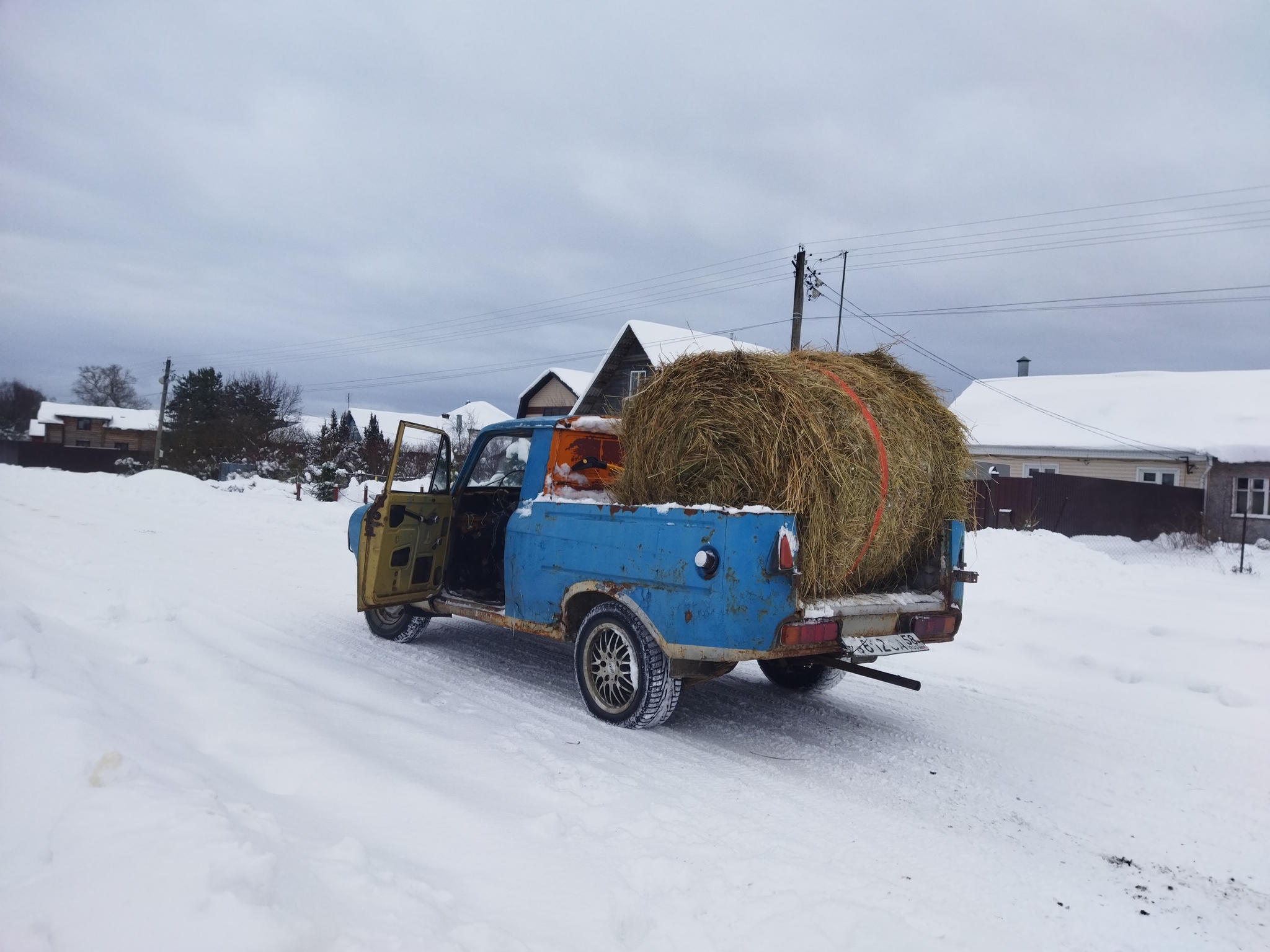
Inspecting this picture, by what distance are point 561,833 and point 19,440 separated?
4563cm

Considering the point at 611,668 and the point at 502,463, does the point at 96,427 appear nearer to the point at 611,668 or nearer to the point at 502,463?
the point at 502,463

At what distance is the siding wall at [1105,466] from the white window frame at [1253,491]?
87 centimetres

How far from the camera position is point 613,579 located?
5.15 m

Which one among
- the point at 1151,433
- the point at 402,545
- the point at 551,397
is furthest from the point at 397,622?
the point at 551,397

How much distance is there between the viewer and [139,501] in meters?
18.0

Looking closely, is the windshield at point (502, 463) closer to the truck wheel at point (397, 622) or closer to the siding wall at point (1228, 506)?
the truck wheel at point (397, 622)

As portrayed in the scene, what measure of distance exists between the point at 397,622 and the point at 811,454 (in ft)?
13.8

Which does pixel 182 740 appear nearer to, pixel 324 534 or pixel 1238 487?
pixel 324 534

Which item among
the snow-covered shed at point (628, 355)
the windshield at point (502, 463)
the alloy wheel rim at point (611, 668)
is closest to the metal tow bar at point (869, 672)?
the alloy wheel rim at point (611, 668)

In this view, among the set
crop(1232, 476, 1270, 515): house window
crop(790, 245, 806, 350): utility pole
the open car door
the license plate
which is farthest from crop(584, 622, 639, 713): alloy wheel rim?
crop(1232, 476, 1270, 515): house window

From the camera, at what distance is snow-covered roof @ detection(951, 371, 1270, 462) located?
25.8m

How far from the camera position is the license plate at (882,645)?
185 inches

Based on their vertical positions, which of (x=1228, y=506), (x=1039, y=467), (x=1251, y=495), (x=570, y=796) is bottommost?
(x=570, y=796)

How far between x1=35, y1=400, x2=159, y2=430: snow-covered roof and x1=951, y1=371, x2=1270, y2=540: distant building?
66227 millimetres
